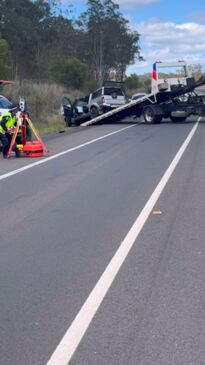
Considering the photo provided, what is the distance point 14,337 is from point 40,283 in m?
1.43

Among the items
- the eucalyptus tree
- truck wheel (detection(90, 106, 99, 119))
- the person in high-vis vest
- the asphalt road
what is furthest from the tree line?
the asphalt road

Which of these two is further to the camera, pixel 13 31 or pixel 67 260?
pixel 13 31

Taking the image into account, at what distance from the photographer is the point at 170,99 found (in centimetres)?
3469

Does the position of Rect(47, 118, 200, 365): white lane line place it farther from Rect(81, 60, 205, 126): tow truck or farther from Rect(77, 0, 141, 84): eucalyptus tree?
Rect(77, 0, 141, 84): eucalyptus tree

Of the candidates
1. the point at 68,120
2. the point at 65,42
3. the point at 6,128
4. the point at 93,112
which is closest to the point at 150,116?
the point at 93,112

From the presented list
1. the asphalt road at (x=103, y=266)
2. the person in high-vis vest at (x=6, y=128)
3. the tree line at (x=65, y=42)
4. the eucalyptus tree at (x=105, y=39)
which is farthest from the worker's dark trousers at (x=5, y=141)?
the eucalyptus tree at (x=105, y=39)

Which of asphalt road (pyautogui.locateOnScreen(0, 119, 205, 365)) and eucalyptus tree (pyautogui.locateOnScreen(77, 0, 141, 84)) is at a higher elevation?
eucalyptus tree (pyautogui.locateOnScreen(77, 0, 141, 84))

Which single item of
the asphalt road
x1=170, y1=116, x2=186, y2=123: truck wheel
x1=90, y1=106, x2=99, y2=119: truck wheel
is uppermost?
x1=90, y1=106, x2=99, y2=119: truck wheel

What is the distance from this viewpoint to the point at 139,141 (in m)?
24.2

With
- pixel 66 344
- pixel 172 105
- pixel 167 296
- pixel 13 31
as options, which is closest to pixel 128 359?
pixel 66 344

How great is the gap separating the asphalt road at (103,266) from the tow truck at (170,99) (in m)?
19.4

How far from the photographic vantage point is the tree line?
67000 mm

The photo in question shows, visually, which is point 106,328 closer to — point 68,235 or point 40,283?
point 40,283

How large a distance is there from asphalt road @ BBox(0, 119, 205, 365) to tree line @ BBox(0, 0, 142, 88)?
4660 cm
